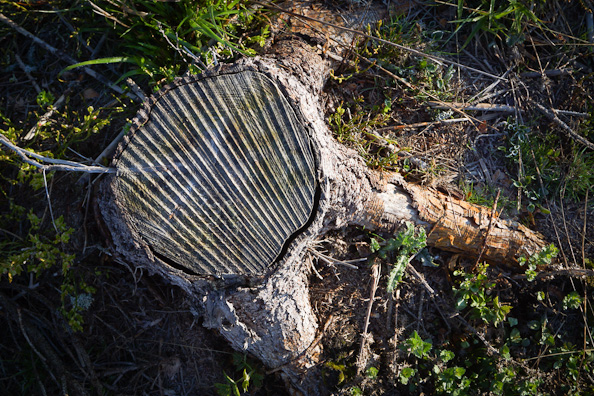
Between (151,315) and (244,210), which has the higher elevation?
(244,210)

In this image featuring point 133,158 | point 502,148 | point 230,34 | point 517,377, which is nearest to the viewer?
point 133,158

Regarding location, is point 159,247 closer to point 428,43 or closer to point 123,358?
point 123,358

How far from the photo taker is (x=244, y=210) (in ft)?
5.67

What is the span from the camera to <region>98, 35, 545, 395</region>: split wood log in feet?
5.43

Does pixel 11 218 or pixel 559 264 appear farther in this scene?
pixel 559 264

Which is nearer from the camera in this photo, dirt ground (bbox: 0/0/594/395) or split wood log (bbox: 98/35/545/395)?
split wood log (bbox: 98/35/545/395)

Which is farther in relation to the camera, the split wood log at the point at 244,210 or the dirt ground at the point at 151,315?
the dirt ground at the point at 151,315

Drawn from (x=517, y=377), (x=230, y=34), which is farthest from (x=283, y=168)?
(x=517, y=377)

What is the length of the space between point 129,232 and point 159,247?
142 mm

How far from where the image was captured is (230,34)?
2.24m

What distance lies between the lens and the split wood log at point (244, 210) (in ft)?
5.43

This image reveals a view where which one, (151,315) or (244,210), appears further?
(151,315)

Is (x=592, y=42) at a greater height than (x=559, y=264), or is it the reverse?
(x=592, y=42)

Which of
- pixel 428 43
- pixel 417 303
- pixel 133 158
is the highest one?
pixel 133 158
